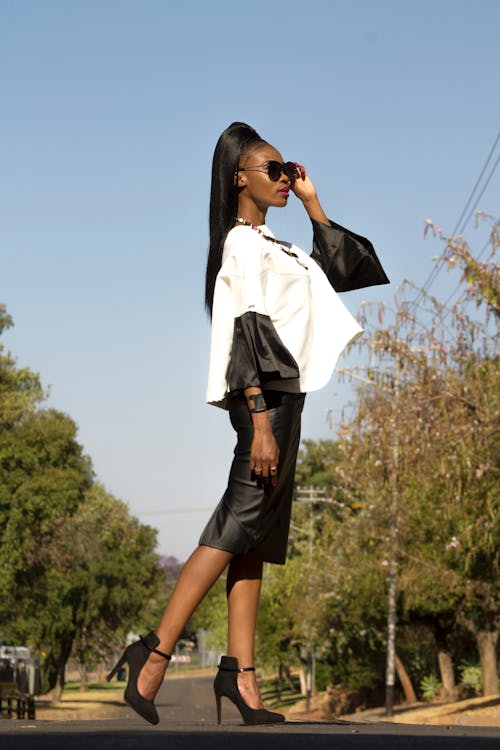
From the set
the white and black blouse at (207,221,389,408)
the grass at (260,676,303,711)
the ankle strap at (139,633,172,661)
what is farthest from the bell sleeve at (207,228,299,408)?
the grass at (260,676,303,711)

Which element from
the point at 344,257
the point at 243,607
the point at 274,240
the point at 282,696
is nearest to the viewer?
the point at 243,607

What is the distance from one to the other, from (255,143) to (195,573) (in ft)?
6.12

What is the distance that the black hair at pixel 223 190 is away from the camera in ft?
18.2

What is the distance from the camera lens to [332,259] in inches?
227

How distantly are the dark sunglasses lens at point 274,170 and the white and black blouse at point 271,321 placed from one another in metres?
0.21

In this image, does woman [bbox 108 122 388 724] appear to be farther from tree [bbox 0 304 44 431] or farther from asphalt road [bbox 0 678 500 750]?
tree [bbox 0 304 44 431]

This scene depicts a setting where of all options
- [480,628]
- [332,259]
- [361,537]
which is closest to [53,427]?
[361,537]

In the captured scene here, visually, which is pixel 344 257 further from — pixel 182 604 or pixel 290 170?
pixel 182 604

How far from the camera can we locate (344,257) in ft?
18.9

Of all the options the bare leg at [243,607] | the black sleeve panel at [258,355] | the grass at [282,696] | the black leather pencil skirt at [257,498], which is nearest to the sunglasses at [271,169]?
the black sleeve panel at [258,355]

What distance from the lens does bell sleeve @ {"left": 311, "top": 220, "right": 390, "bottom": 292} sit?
5762 mm

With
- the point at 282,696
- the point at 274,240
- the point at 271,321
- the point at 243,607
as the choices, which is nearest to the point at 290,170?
the point at 274,240

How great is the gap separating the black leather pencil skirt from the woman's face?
2.95 ft

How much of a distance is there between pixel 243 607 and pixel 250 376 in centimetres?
94
